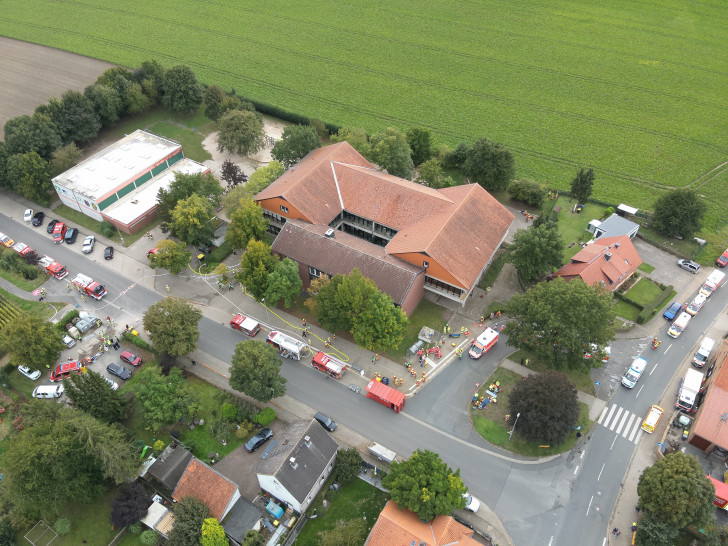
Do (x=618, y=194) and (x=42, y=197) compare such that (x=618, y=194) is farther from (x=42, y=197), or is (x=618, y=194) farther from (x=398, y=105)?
(x=42, y=197)

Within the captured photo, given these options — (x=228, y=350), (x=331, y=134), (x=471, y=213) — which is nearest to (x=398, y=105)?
(x=331, y=134)

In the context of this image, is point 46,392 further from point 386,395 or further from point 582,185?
point 582,185

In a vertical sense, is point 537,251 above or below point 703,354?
above

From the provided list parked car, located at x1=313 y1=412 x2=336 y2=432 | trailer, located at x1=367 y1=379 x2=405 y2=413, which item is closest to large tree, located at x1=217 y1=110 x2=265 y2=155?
trailer, located at x1=367 y1=379 x2=405 y2=413

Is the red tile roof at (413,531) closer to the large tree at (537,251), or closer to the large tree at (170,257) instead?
the large tree at (537,251)

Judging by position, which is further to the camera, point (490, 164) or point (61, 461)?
point (490, 164)

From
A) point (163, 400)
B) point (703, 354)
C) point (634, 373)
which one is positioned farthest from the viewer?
point (703, 354)

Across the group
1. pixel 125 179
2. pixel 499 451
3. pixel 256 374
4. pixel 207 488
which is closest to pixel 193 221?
pixel 125 179
